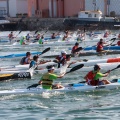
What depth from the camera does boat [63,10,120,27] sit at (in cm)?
6378

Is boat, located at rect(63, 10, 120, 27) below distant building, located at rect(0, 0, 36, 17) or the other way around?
below

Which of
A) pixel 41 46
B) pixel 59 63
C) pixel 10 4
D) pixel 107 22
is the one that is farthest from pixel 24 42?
pixel 10 4

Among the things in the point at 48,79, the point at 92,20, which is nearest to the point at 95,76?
the point at 48,79

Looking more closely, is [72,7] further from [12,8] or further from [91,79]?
[91,79]

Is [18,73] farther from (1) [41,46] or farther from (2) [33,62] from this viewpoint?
(1) [41,46]

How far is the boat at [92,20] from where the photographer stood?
6378cm

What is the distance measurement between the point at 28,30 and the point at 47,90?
55.4 metres

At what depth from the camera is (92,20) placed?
65.8m

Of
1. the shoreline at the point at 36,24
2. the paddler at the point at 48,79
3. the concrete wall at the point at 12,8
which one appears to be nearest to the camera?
the paddler at the point at 48,79

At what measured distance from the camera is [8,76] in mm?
22219

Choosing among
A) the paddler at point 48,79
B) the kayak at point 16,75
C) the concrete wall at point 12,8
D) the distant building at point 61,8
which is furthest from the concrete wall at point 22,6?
the paddler at point 48,79

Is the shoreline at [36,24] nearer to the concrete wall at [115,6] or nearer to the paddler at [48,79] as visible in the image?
the concrete wall at [115,6]

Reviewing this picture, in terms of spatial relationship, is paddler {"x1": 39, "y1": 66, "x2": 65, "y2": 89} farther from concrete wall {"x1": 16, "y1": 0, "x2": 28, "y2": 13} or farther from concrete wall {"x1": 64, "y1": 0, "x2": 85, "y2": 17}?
concrete wall {"x1": 16, "y1": 0, "x2": 28, "y2": 13}

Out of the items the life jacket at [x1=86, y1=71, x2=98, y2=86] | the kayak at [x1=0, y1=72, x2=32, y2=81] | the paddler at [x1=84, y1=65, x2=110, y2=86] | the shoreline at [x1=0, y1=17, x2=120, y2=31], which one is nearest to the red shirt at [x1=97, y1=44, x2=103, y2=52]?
the kayak at [x1=0, y1=72, x2=32, y2=81]
